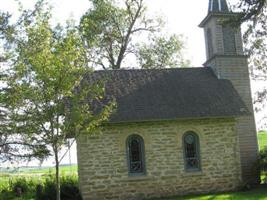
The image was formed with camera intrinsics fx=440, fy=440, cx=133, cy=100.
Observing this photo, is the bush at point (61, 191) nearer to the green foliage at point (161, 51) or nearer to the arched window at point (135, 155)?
the arched window at point (135, 155)

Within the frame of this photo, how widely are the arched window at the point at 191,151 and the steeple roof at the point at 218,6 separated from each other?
8690 millimetres

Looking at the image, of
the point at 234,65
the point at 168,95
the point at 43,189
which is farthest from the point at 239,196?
the point at 43,189

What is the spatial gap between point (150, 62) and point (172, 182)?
55.8 feet

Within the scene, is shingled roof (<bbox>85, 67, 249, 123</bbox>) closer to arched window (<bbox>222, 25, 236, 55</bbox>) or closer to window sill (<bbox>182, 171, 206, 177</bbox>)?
arched window (<bbox>222, 25, 236, 55</bbox>)

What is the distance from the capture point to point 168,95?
22312 mm

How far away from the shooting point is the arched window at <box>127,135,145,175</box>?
67.9 feet

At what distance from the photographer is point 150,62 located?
3628cm

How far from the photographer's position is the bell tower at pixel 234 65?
24109 millimetres

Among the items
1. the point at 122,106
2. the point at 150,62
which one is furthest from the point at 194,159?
the point at 150,62

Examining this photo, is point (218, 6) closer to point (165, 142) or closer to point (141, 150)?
point (165, 142)

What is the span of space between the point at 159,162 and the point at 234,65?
8.24 meters

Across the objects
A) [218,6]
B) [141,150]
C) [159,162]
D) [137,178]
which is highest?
[218,6]

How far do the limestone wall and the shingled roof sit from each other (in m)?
0.52

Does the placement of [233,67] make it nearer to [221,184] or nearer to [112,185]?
[221,184]
